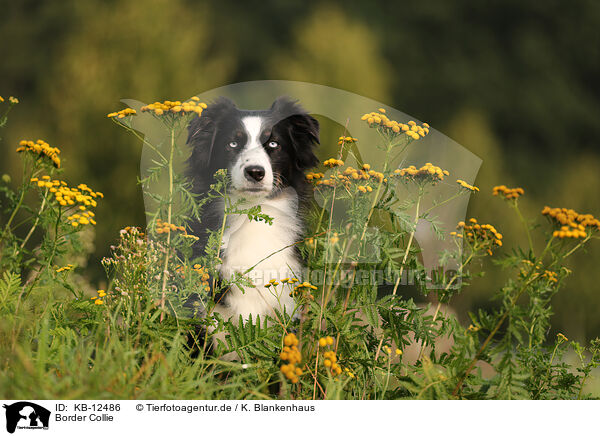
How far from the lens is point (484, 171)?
2426 millimetres

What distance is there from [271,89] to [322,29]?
0.52 m

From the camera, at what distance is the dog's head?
2117 mm

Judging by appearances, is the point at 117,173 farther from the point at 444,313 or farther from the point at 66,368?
the point at 444,313

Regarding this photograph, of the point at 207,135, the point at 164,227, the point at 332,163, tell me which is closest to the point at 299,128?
the point at 207,135

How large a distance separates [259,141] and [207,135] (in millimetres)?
245

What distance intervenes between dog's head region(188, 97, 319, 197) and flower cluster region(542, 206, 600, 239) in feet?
3.66

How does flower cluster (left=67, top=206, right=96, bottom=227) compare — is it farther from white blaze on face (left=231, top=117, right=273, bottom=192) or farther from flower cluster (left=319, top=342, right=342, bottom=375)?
flower cluster (left=319, top=342, right=342, bottom=375)

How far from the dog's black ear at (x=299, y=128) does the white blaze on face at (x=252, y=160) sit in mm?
112

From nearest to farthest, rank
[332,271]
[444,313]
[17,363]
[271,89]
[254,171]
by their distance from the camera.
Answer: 1. [17,363]
2. [332,271]
3. [444,313]
4. [254,171]
5. [271,89]

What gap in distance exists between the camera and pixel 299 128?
2230 mm

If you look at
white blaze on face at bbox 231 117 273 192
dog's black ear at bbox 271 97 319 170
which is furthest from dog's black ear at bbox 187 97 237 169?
dog's black ear at bbox 271 97 319 170

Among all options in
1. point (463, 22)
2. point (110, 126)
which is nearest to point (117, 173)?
point (110, 126)

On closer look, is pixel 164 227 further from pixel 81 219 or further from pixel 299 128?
pixel 299 128
